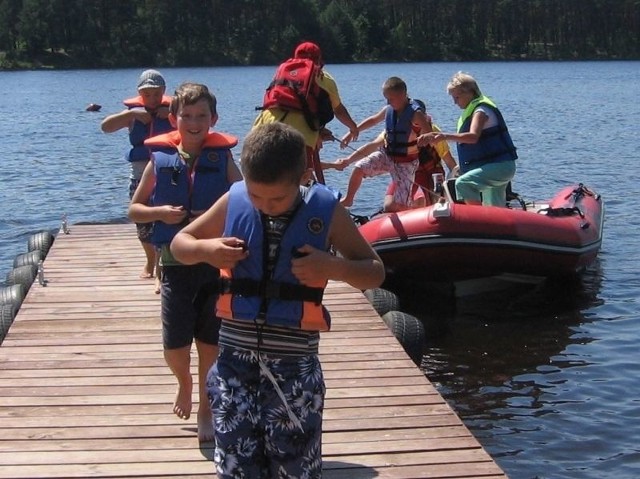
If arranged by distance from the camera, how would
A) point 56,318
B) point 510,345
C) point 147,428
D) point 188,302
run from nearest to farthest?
point 188,302
point 147,428
point 56,318
point 510,345

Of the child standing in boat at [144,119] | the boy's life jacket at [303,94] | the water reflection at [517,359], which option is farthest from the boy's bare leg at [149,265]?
the water reflection at [517,359]

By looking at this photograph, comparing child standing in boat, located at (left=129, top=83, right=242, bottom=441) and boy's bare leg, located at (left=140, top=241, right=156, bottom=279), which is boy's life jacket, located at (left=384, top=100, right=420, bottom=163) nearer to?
boy's bare leg, located at (left=140, top=241, right=156, bottom=279)

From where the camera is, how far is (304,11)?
269 ft

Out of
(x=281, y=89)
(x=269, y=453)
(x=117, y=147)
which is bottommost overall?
(x=117, y=147)

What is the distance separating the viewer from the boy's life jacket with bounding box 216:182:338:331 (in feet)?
10.8

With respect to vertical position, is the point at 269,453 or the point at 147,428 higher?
the point at 269,453

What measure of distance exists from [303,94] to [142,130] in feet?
3.78

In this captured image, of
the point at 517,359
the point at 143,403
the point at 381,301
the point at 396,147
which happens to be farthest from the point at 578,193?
the point at 143,403

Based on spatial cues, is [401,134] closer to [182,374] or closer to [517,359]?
[517,359]

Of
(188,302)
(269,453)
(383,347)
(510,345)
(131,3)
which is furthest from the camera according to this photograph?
(131,3)

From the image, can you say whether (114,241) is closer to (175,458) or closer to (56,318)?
(56,318)

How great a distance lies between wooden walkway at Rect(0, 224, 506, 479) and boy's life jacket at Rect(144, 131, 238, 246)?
1.01 metres

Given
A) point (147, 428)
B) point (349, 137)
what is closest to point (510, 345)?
point (349, 137)

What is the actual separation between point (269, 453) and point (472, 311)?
640cm
